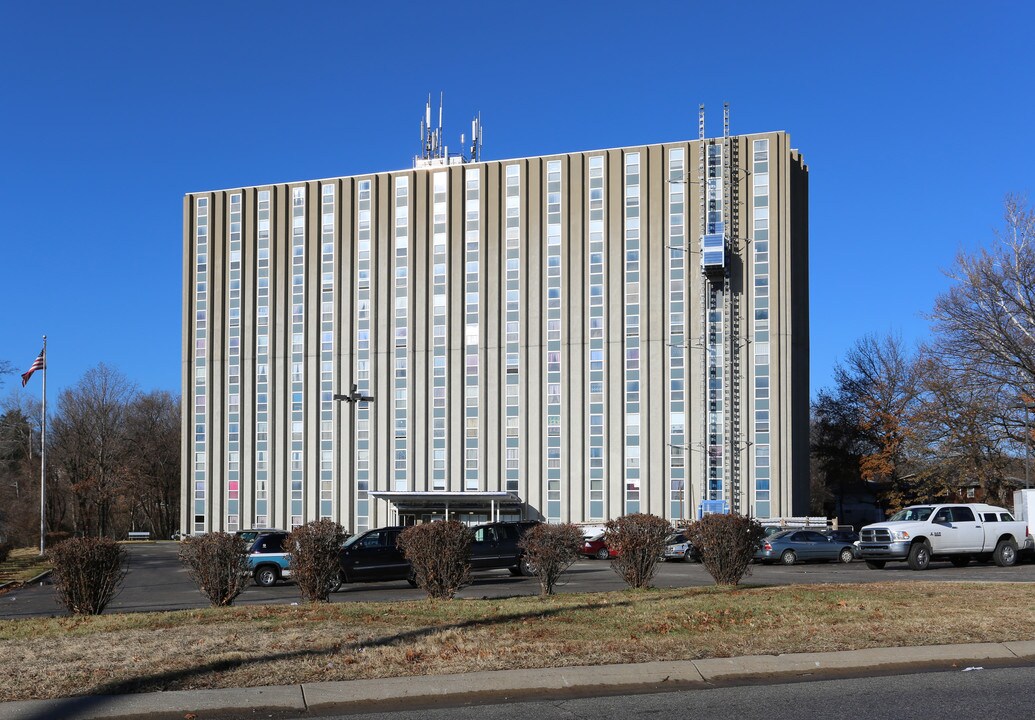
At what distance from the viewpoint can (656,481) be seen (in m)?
60.3

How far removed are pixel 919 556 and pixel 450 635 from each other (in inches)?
857

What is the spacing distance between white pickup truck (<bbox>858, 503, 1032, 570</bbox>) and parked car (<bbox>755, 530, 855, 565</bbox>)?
5810 millimetres

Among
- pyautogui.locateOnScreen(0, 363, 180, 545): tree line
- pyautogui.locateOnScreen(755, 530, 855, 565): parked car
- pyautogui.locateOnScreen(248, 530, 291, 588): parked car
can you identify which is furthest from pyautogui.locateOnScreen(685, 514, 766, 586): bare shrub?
pyautogui.locateOnScreen(0, 363, 180, 545): tree line

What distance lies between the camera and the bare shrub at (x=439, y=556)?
57.5 ft

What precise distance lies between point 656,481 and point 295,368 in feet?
80.6

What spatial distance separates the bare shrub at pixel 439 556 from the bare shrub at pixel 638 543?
288cm

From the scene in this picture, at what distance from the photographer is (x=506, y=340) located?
211 feet

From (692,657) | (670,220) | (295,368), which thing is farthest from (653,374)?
(692,657)

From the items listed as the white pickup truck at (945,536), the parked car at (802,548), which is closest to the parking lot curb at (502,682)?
the white pickup truck at (945,536)

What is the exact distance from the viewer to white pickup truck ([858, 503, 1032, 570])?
30.4 meters

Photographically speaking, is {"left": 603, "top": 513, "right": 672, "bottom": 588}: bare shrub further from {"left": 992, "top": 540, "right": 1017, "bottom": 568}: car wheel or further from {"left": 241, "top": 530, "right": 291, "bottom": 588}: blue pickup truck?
{"left": 992, "top": 540, "right": 1017, "bottom": 568}: car wheel

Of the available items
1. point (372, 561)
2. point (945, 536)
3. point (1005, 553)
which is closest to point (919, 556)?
point (945, 536)

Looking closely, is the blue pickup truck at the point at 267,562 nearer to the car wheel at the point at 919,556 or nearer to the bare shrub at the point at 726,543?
the bare shrub at the point at 726,543

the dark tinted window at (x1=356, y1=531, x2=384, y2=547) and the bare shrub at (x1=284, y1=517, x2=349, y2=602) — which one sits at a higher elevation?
the bare shrub at (x1=284, y1=517, x2=349, y2=602)
